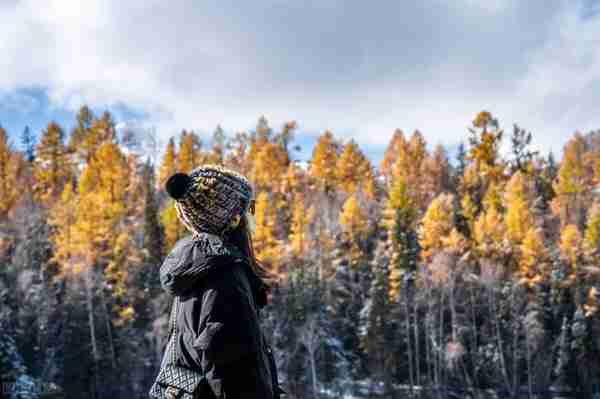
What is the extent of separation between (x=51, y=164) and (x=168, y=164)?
420 inches

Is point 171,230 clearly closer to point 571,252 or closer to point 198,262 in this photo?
point 571,252

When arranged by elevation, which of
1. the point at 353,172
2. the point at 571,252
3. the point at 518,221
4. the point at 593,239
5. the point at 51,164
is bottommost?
the point at 571,252

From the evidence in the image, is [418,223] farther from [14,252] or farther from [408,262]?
[14,252]

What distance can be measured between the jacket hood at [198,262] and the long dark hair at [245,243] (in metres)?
0.04

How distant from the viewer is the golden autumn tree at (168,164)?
51.9m

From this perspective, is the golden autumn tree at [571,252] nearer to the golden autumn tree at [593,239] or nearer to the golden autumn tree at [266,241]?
the golden autumn tree at [593,239]

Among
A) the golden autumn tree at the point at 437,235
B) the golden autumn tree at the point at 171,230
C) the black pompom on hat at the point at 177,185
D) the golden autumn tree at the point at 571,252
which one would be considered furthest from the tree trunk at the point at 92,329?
the black pompom on hat at the point at 177,185

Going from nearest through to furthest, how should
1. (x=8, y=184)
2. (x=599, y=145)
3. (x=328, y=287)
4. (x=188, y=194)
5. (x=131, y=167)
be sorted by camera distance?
(x=188, y=194) → (x=328, y=287) → (x=8, y=184) → (x=131, y=167) → (x=599, y=145)

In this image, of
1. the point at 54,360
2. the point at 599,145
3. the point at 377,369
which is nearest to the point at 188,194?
the point at 54,360

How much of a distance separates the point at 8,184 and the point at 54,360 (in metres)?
22.2

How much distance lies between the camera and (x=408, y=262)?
3297cm

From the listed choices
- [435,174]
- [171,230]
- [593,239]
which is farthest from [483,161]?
[171,230]

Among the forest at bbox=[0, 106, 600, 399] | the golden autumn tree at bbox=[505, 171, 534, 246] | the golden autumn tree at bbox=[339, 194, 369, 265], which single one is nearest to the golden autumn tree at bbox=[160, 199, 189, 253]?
the forest at bbox=[0, 106, 600, 399]

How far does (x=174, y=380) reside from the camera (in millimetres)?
2182
